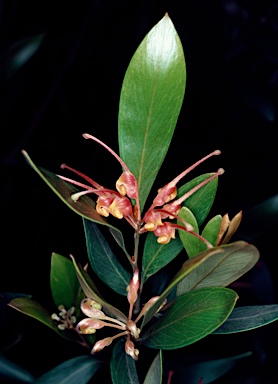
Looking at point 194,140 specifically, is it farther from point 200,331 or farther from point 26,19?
point 200,331

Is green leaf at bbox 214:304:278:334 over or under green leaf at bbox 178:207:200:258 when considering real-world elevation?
under

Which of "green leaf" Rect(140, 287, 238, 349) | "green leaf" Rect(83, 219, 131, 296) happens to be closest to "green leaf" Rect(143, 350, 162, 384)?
"green leaf" Rect(140, 287, 238, 349)

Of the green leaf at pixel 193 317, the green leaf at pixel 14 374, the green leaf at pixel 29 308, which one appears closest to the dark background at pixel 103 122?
the green leaf at pixel 14 374

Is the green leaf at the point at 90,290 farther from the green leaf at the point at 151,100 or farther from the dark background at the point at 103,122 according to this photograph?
→ the dark background at the point at 103,122

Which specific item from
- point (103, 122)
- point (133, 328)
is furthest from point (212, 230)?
point (103, 122)

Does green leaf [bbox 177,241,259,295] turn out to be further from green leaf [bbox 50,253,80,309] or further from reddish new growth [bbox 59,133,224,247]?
green leaf [bbox 50,253,80,309]
